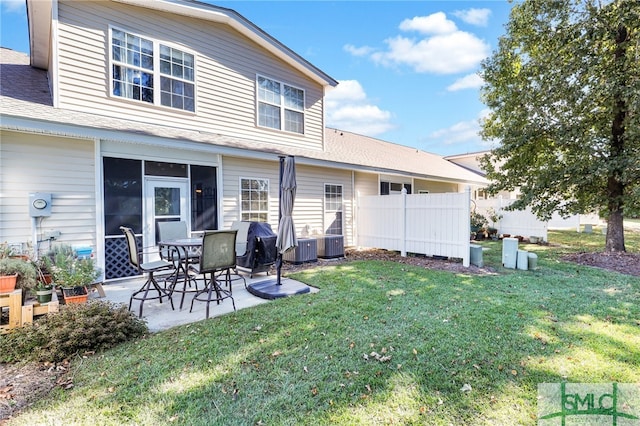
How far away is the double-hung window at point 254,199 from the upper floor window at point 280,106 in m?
1.98

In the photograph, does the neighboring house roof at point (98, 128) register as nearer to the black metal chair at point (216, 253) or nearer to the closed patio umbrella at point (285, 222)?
the closed patio umbrella at point (285, 222)

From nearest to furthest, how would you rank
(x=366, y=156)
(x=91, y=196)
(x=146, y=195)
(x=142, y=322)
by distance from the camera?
(x=142, y=322) < (x=91, y=196) < (x=146, y=195) < (x=366, y=156)

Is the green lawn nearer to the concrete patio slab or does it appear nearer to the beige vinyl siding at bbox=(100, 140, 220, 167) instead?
the concrete patio slab

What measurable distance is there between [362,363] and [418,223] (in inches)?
258

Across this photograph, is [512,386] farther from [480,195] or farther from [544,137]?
[480,195]

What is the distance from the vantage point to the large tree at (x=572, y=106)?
26.0 ft

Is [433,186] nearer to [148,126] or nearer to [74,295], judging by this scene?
[148,126]

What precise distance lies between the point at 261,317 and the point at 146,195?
4.21 metres

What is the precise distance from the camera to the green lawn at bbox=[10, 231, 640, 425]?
242 centimetres

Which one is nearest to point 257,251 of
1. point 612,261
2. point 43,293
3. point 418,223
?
point 43,293

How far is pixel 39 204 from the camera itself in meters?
5.46

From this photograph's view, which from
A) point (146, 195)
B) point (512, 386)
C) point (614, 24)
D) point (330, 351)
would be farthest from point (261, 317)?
point (614, 24)

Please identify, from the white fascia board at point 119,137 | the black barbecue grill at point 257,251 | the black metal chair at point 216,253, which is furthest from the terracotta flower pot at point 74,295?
the black barbecue grill at point 257,251

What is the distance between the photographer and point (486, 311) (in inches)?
176
